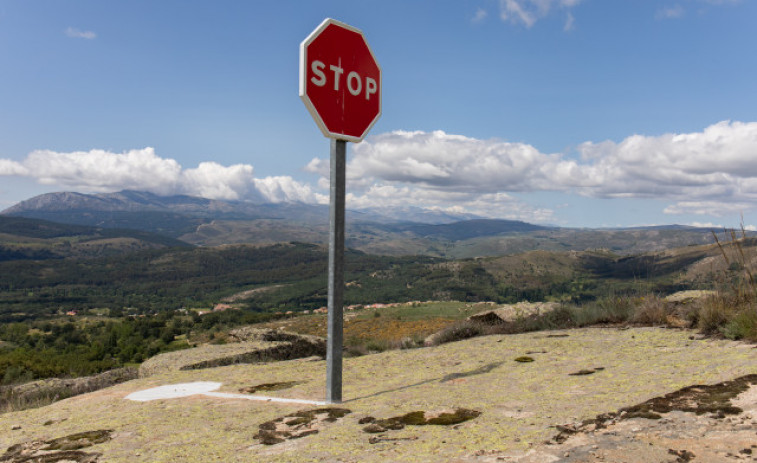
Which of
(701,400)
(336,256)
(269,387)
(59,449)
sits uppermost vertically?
(336,256)

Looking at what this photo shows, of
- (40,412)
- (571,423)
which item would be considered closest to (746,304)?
(571,423)

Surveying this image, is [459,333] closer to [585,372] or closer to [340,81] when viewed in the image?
[585,372]

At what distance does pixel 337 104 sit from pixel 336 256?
5.89ft

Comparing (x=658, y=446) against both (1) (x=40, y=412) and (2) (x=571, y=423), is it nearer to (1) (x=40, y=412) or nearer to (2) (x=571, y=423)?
A: (2) (x=571, y=423)

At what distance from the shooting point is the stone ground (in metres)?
2.50

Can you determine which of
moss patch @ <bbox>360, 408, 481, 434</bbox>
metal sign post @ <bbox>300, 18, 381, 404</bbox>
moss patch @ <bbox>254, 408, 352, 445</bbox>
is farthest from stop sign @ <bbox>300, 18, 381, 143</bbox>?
moss patch @ <bbox>360, 408, 481, 434</bbox>

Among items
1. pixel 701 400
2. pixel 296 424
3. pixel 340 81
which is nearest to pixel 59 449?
pixel 296 424

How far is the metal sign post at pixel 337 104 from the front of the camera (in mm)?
4785

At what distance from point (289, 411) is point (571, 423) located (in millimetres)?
2597

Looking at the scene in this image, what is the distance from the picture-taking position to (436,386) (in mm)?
4848

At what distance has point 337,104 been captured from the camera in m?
5.07

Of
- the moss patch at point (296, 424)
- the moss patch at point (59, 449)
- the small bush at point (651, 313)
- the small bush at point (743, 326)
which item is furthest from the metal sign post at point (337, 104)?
the small bush at point (651, 313)

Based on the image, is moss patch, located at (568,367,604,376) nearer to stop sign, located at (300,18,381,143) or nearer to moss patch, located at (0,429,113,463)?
stop sign, located at (300,18,381,143)

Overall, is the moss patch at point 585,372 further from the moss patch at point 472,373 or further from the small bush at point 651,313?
the small bush at point 651,313
